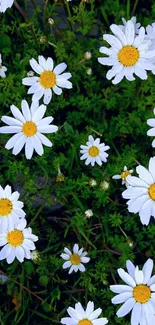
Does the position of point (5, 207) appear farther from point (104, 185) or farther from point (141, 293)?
point (141, 293)

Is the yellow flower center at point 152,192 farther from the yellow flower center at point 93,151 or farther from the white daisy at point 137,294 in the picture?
the yellow flower center at point 93,151

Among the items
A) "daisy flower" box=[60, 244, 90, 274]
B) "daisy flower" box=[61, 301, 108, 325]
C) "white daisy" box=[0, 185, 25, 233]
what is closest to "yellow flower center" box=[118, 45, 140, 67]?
"white daisy" box=[0, 185, 25, 233]

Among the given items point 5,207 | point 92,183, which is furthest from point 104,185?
point 5,207

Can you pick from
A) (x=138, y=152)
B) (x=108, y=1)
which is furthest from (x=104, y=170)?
(x=108, y=1)

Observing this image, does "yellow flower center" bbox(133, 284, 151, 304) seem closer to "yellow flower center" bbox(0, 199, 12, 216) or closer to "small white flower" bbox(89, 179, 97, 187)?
"small white flower" bbox(89, 179, 97, 187)

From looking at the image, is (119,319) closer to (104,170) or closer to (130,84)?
(104,170)

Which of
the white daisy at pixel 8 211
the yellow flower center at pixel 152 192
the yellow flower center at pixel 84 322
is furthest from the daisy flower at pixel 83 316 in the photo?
the yellow flower center at pixel 152 192
